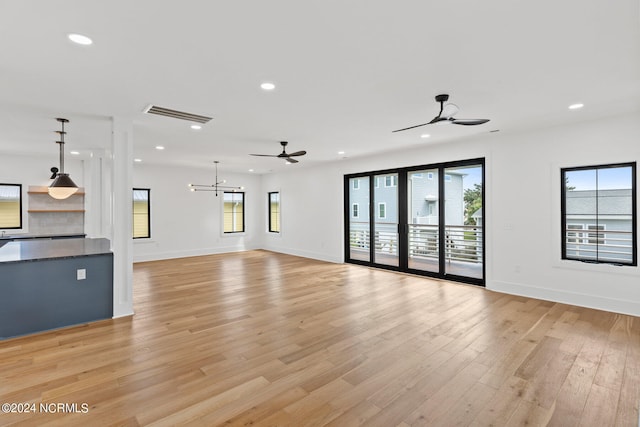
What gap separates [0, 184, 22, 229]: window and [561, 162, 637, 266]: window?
10459mm

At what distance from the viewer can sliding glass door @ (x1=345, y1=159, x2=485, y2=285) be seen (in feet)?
19.6

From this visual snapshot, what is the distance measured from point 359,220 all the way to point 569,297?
441 cm

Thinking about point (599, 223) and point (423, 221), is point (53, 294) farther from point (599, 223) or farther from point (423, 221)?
point (599, 223)

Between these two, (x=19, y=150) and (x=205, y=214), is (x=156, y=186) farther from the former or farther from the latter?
(x=19, y=150)

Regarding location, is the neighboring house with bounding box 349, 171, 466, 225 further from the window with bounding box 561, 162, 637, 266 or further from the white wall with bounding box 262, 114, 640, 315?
the window with bounding box 561, 162, 637, 266

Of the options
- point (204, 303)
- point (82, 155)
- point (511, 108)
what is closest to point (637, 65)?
point (511, 108)

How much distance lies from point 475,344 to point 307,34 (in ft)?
10.9

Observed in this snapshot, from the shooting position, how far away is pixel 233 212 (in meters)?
10.6

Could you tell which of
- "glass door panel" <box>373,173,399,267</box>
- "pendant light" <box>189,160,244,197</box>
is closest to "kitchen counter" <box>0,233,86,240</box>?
"pendant light" <box>189,160,244,197</box>

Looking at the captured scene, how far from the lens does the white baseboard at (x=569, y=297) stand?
418cm

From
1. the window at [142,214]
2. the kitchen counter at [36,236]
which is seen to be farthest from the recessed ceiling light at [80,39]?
the window at [142,214]

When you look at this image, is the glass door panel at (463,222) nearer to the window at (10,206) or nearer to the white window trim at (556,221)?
the white window trim at (556,221)

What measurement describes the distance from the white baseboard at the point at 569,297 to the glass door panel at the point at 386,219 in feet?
7.48

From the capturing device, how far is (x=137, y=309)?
4516 mm
